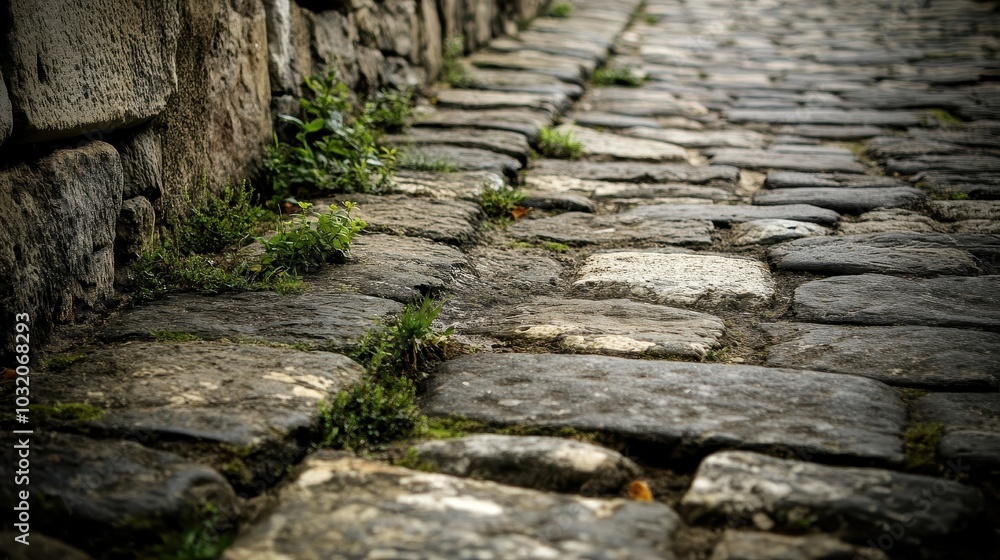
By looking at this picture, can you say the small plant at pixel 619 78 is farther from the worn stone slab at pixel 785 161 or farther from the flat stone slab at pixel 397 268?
the flat stone slab at pixel 397 268

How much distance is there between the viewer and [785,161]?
3820 millimetres

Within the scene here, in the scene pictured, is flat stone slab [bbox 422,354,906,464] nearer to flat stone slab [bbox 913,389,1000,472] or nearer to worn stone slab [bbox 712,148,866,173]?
flat stone slab [bbox 913,389,1000,472]

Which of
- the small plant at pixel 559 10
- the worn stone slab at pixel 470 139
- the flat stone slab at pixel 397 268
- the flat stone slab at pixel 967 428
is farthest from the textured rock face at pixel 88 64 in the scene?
the small plant at pixel 559 10

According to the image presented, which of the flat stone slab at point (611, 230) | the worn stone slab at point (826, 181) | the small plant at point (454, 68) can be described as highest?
the small plant at point (454, 68)

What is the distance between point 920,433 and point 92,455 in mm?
1455

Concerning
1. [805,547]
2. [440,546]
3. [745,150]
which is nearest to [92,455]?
[440,546]

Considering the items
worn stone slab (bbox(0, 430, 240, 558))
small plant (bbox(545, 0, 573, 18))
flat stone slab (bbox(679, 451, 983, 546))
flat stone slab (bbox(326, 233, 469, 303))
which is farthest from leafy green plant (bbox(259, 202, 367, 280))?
small plant (bbox(545, 0, 573, 18))

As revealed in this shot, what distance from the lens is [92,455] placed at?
4.56 ft

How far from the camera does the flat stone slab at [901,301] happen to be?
2.10 meters

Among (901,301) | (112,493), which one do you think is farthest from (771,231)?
(112,493)

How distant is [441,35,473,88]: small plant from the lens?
4.91 metres

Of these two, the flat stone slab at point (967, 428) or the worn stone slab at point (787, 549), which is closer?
the worn stone slab at point (787, 549)

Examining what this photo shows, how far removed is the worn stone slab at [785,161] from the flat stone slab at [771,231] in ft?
2.89

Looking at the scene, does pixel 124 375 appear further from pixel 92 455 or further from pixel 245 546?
pixel 245 546
